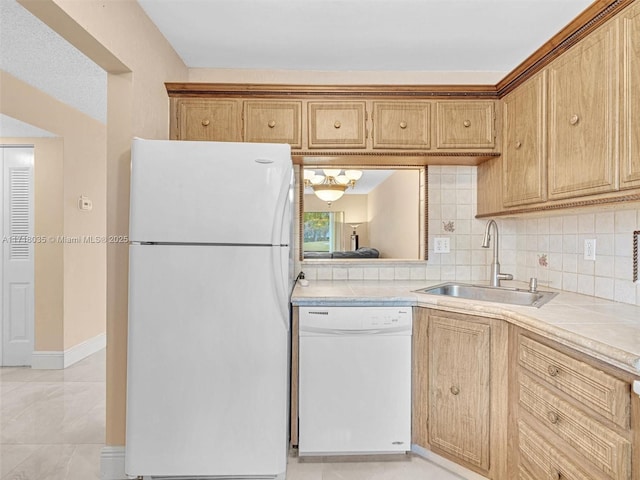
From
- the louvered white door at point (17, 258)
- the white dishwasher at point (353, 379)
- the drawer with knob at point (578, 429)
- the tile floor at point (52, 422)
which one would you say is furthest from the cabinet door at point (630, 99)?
the louvered white door at point (17, 258)

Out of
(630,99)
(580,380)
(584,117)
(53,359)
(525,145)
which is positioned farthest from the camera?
(53,359)

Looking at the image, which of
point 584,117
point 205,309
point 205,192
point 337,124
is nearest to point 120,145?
point 205,192

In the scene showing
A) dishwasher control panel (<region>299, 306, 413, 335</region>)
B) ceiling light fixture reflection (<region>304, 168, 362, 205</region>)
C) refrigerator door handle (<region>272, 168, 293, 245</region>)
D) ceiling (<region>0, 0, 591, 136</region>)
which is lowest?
dishwasher control panel (<region>299, 306, 413, 335</region>)

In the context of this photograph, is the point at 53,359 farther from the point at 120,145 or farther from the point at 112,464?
the point at 120,145

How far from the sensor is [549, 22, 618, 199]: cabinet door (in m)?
1.40

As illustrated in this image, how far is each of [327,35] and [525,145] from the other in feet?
4.28

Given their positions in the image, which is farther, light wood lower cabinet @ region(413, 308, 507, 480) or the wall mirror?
the wall mirror

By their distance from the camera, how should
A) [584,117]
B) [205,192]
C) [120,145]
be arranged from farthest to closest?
[120,145] → [205,192] → [584,117]

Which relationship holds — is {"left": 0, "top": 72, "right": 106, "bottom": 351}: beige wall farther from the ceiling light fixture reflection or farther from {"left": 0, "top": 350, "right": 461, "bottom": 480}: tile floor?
the ceiling light fixture reflection

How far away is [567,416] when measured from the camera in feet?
4.09

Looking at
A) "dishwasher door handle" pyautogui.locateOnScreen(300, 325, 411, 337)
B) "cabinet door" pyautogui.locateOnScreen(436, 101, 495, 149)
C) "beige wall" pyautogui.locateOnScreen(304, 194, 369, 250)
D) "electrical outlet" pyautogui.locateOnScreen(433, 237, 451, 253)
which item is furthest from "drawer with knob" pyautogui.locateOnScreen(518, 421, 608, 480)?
"cabinet door" pyautogui.locateOnScreen(436, 101, 495, 149)

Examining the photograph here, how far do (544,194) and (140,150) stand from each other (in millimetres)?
1991

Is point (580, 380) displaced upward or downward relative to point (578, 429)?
upward

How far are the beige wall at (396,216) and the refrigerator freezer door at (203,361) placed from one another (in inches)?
41.7
